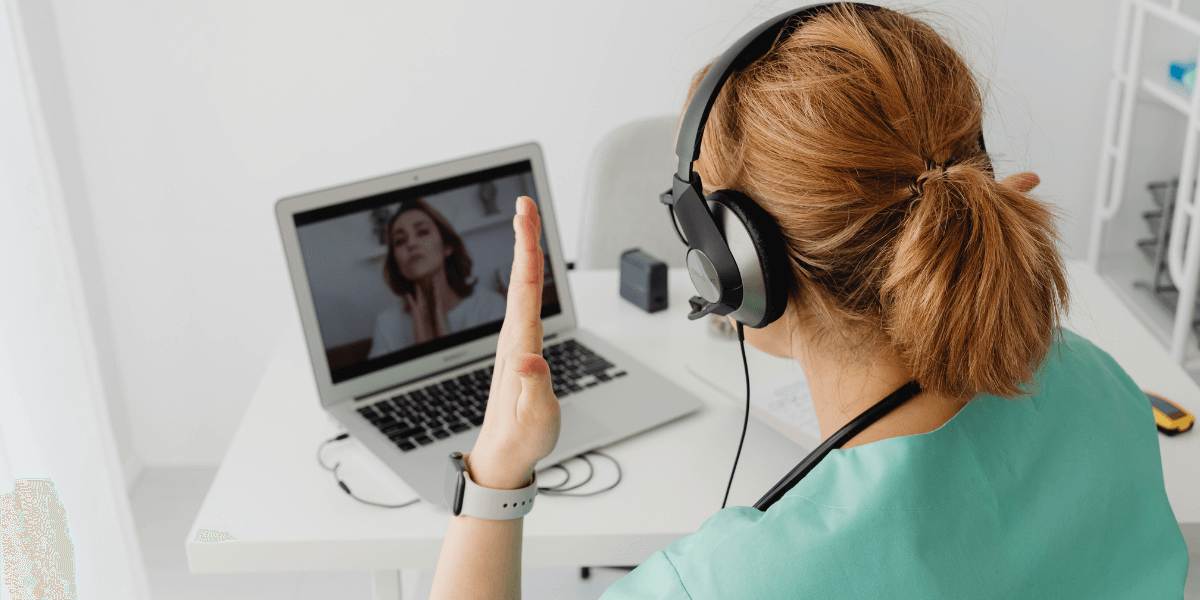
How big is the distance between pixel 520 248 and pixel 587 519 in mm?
381

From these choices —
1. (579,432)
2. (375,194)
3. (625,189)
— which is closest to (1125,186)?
(625,189)

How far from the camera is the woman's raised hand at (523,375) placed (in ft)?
2.42

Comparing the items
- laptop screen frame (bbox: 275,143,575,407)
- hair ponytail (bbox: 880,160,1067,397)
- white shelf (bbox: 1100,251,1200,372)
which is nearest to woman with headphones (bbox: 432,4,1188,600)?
hair ponytail (bbox: 880,160,1067,397)

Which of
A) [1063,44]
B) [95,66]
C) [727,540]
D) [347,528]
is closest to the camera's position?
[727,540]

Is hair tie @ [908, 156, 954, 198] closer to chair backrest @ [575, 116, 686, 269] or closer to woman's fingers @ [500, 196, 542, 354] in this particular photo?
woman's fingers @ [500, 196, 542, 354]

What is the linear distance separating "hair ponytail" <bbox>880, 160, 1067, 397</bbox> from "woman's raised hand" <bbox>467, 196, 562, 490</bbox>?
270 millimetres

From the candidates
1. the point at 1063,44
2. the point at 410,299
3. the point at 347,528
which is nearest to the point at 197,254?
the point at 410,299

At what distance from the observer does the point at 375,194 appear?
3.94 feet

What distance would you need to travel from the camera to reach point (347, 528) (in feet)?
3.23

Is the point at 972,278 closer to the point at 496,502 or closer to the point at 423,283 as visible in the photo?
the point at 496,502

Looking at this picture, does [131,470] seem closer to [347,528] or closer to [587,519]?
[347,528]

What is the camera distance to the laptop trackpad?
1094 millimetres

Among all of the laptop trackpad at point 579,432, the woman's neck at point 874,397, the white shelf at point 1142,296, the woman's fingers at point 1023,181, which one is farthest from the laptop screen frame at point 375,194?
the white shelf at point 1142,296

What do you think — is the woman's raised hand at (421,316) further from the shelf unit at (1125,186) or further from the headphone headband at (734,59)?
the shelf unit at (1125,186)
